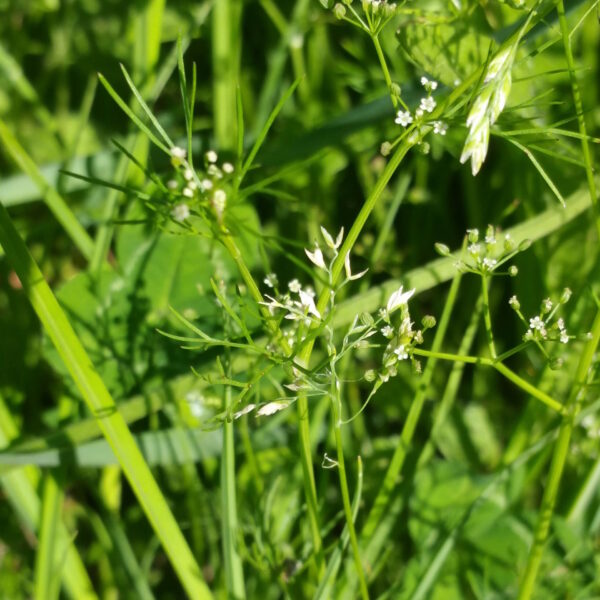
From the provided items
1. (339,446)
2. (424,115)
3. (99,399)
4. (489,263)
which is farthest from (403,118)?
(99,399)

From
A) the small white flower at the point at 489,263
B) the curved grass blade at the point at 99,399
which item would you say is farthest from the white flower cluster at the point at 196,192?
the small white flower at the point at 489,263

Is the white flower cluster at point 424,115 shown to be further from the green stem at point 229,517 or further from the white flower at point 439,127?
the green stem at point 229,517

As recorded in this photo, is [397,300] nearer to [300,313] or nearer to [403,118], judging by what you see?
[300,313]

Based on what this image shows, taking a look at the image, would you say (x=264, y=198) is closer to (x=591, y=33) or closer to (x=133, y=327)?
(x=133, y=327)

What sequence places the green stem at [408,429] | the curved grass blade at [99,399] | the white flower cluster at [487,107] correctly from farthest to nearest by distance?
the green stem at [408,429] → the curved grass blade at [99,399] → the white flower cluster at [487,107]

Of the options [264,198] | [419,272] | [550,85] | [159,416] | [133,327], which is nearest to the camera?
[419,272]

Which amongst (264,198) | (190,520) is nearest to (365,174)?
(264,198)

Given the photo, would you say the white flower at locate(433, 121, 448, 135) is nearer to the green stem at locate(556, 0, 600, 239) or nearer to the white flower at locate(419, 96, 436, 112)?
the white flower at locate(419, 96, 436, 112)

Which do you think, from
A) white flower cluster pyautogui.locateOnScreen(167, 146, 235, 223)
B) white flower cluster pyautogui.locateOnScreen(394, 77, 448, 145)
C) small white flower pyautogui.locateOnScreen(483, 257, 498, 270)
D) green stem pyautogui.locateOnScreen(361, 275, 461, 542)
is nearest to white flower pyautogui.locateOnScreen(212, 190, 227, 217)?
white flower cluster pyautogui.locateOnScreen(167, 146, 235, 223)
